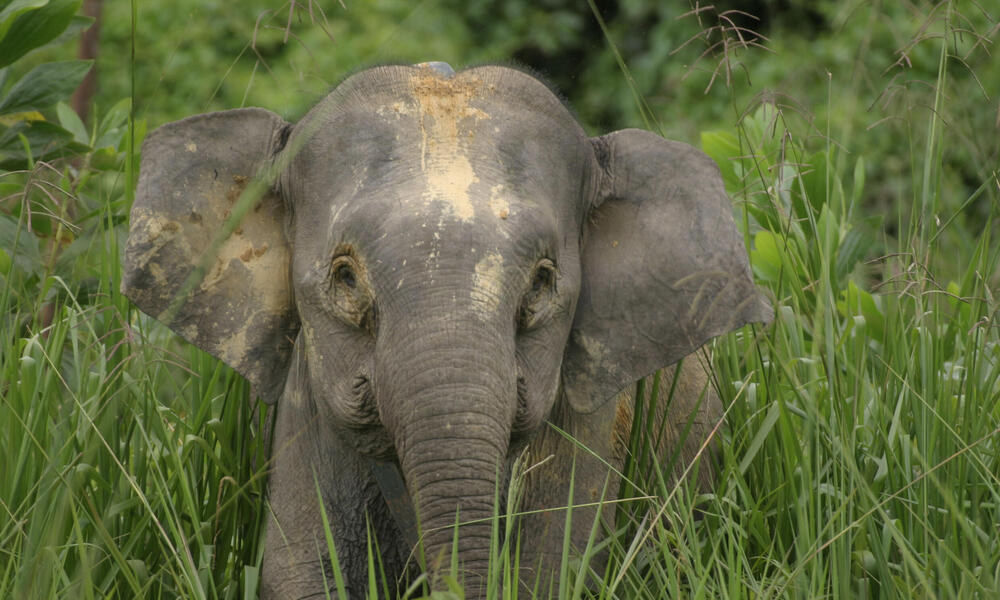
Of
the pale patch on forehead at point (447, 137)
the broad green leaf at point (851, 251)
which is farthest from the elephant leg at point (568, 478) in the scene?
the broad green leaf at point (851, 251)

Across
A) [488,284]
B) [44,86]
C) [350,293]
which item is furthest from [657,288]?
[44,86]

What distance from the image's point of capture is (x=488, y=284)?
108 inches

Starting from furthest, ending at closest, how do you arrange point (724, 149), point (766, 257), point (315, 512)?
1. point (724, 149)
2. point (766, 257)
3. point (315, 512)

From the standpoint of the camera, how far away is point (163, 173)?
10.7ft

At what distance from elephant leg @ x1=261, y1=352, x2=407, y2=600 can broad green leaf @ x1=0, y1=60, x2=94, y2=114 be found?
1.64 metres

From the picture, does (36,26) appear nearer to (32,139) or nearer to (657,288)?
(32,139)

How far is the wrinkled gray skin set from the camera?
285cm

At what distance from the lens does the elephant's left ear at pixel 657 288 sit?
3211 millimetres

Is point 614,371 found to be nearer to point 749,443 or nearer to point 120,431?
point 749,443

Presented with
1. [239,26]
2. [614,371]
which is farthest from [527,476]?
[239,26]

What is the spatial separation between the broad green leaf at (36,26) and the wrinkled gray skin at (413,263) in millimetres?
1124

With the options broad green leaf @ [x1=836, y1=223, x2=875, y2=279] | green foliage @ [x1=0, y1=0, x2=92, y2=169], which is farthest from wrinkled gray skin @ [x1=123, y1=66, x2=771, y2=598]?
broad green leaf @ [x1=836, y1=223, x2=875, y2=279]

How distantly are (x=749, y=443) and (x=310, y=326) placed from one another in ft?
4.05

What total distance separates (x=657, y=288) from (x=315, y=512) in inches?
35.9
